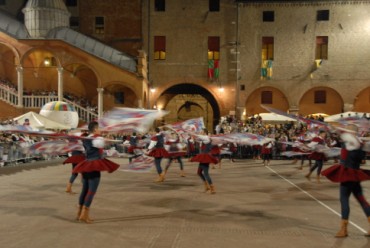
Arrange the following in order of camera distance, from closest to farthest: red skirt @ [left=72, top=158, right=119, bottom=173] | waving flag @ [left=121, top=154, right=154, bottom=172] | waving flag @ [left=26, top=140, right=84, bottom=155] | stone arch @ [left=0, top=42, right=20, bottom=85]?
red skirt @ [left=72, top=158, right=119, bottom=173] → waving flag @ [left=26, top=140, right=84, bottom=155] → waving flag @ [left=121, top=154, right=154, bottom=172] → stone arch @ [left=0, top=42, right=20, bottom=85]

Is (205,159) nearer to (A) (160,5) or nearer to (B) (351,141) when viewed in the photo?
(B) (351,141)

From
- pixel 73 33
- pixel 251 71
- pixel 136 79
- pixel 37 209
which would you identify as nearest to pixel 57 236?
pixel 37 209

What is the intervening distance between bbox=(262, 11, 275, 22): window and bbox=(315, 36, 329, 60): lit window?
14.8ft

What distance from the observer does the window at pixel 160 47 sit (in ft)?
129

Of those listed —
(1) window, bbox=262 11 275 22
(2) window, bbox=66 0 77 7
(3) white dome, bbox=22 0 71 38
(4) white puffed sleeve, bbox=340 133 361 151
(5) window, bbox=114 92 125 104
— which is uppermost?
(2) window, bbox=66 0 77 7

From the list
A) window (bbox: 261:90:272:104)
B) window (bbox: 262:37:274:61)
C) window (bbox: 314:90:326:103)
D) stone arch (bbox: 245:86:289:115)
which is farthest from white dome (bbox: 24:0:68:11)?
window (bbox: 314:90:326:103)

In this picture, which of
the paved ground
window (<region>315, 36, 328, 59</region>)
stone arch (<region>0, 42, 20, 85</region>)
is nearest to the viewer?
the paved ground

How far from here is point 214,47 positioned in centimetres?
3934

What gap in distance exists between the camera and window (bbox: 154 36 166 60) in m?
39.4

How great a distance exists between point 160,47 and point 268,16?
10479 millimetres

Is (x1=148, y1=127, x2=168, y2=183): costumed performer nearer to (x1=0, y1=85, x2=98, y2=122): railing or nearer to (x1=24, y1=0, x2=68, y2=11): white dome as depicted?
(x1=0, y1=85, x2=98, y2=122): railing

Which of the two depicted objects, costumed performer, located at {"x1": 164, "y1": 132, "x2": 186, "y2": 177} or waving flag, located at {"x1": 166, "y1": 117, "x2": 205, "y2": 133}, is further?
costumed performer, located at {"x1": 164, "y1": 132, "x2": 186, "y2": 177}

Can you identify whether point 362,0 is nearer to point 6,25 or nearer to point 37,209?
point 6,25

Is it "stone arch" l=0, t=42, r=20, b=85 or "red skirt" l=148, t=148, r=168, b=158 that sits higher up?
"stone arch" l=0, t=42, r=20, b=85
